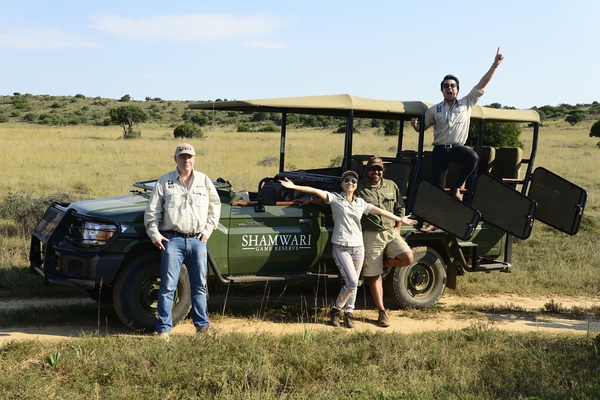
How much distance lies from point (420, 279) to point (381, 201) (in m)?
1.31

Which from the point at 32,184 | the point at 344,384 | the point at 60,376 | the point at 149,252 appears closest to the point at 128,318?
the point at 149,252

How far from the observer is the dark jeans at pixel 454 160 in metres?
7.42

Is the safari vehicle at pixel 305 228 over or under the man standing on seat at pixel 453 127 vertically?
under

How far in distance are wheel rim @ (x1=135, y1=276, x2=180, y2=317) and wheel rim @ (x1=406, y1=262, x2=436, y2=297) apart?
2.90 metres

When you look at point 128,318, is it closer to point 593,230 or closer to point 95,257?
point 95,257

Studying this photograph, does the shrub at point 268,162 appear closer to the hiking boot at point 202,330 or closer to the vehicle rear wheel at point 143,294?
the vehicle rear wheel at point 143,294

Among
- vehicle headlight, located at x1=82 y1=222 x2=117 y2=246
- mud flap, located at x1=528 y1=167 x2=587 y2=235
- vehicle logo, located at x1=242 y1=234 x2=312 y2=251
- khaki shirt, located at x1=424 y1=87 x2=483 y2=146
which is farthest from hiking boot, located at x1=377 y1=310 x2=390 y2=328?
vehicle headlight, located at x1=82 y1=222 x2=117 y2=246

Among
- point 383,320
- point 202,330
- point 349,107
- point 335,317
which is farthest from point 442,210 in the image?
point 202,330

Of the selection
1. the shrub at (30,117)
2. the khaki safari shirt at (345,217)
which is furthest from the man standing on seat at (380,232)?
the shrub at (30,117)

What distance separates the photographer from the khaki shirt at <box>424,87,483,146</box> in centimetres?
741

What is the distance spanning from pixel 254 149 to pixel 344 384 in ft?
67.9

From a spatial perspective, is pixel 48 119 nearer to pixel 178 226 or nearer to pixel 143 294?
pixel 143 294

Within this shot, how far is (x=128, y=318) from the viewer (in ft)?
20.1

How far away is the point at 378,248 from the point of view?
6.96 meters
